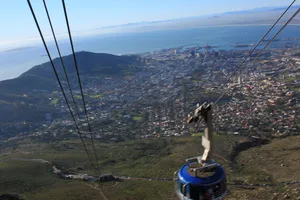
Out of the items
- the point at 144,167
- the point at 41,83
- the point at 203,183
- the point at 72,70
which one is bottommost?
the point at 144,167

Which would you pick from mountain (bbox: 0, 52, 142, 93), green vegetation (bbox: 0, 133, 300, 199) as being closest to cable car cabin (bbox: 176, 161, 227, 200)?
green vegetation (bbox: 0, 133, 300, 199)

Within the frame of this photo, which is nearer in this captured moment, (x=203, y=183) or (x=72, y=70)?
(x=203, y=183)

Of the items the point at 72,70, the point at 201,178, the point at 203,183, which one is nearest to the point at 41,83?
the point at 72,70

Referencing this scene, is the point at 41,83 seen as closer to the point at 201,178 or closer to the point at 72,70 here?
the point at 72,70

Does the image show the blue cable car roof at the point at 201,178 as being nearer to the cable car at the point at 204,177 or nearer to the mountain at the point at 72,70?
the cable car at the point at 204,177

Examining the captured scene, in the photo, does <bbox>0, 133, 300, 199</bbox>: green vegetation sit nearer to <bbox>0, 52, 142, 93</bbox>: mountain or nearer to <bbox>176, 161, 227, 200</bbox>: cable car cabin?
<bbox>176, 161, 227, 200</bbox>: cable car cabin

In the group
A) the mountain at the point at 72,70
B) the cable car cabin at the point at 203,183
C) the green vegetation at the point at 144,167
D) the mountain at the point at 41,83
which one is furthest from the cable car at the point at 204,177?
the mountain at the point at 72,70

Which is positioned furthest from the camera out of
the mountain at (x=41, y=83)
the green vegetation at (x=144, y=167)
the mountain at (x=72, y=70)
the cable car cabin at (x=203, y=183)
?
the mountain at (x=72, y=70)
